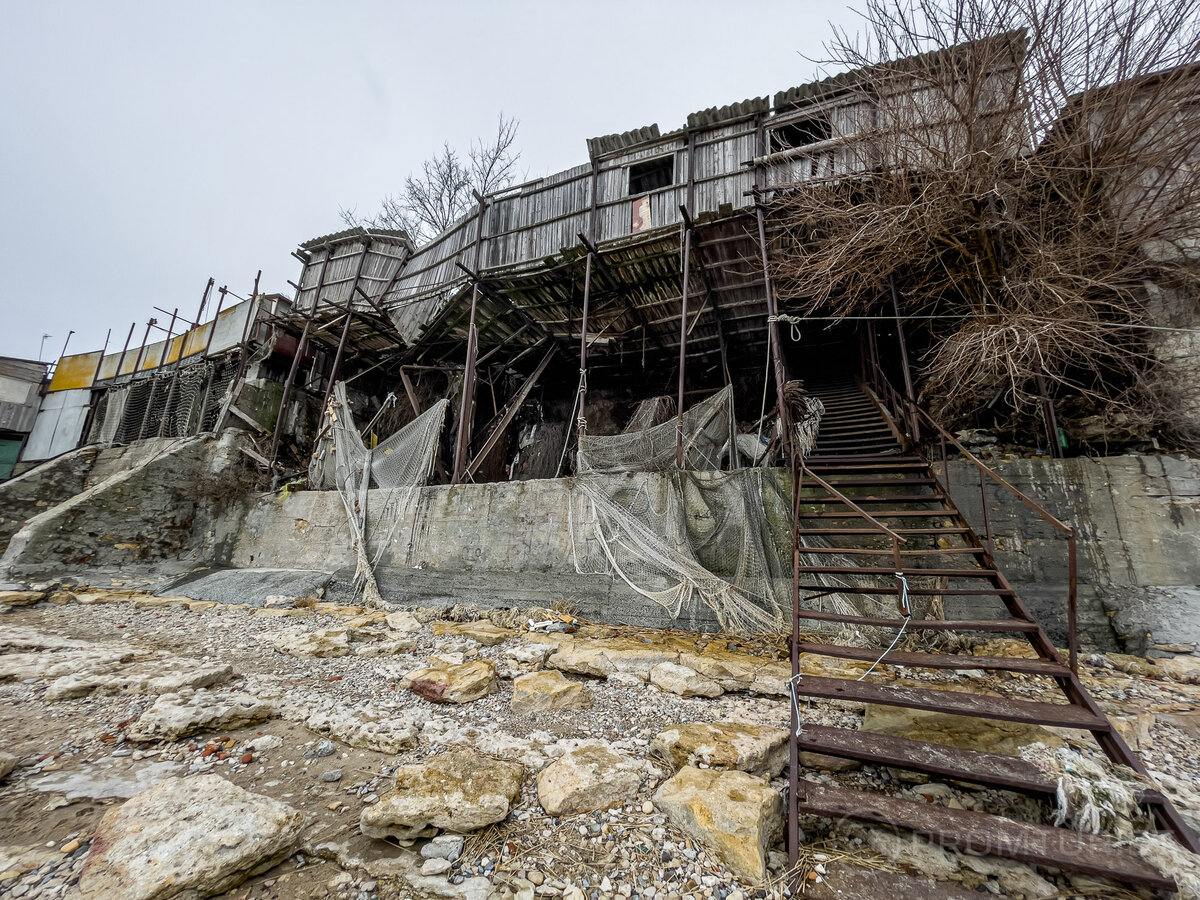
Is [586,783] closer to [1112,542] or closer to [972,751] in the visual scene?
[972,751]

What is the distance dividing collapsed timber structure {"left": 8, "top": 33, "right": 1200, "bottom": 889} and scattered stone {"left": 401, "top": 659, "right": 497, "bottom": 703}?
2335 millimetres

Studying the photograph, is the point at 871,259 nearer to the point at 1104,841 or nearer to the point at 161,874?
the point at 1104,841

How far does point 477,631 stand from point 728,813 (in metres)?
3.77

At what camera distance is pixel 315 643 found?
4.65 metres

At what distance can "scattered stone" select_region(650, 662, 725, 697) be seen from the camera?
11.2 feet

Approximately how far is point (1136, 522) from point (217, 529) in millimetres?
14879

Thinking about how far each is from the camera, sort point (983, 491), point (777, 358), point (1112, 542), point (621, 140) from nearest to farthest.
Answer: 1. point (983, 491)
2. point (1112, 542)
3. point (777, 358)
4. point (621, 140)

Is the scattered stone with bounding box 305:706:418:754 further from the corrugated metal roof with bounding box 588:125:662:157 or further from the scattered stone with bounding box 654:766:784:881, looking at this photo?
the corrugated metal roof with bounding box 588:125:662:157

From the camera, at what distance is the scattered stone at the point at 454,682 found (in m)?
3.40

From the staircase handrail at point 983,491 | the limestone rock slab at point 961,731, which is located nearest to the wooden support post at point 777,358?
the staircase handrail at point 983,491

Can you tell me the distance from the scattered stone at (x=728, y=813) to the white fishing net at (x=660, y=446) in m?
4.17

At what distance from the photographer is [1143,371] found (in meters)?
4.93

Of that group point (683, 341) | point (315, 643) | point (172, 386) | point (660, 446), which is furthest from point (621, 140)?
point (172, 386)

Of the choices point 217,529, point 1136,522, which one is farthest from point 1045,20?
point 217,529
